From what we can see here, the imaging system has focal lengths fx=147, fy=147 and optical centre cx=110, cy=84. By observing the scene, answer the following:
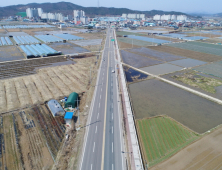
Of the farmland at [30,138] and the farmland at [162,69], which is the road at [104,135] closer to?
the farmland at [30,138]

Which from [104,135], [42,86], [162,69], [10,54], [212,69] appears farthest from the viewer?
[10,54]

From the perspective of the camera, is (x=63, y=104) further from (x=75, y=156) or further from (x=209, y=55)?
(x=209, y=55)

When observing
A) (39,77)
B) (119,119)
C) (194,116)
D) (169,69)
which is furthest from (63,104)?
(169,69)

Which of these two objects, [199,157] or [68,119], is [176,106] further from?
[68,119]

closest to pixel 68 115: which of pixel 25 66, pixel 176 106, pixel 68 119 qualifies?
pixel 68 119

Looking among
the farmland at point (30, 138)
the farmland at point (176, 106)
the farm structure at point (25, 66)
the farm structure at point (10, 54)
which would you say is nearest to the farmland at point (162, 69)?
the farmland at point (176, 106)
